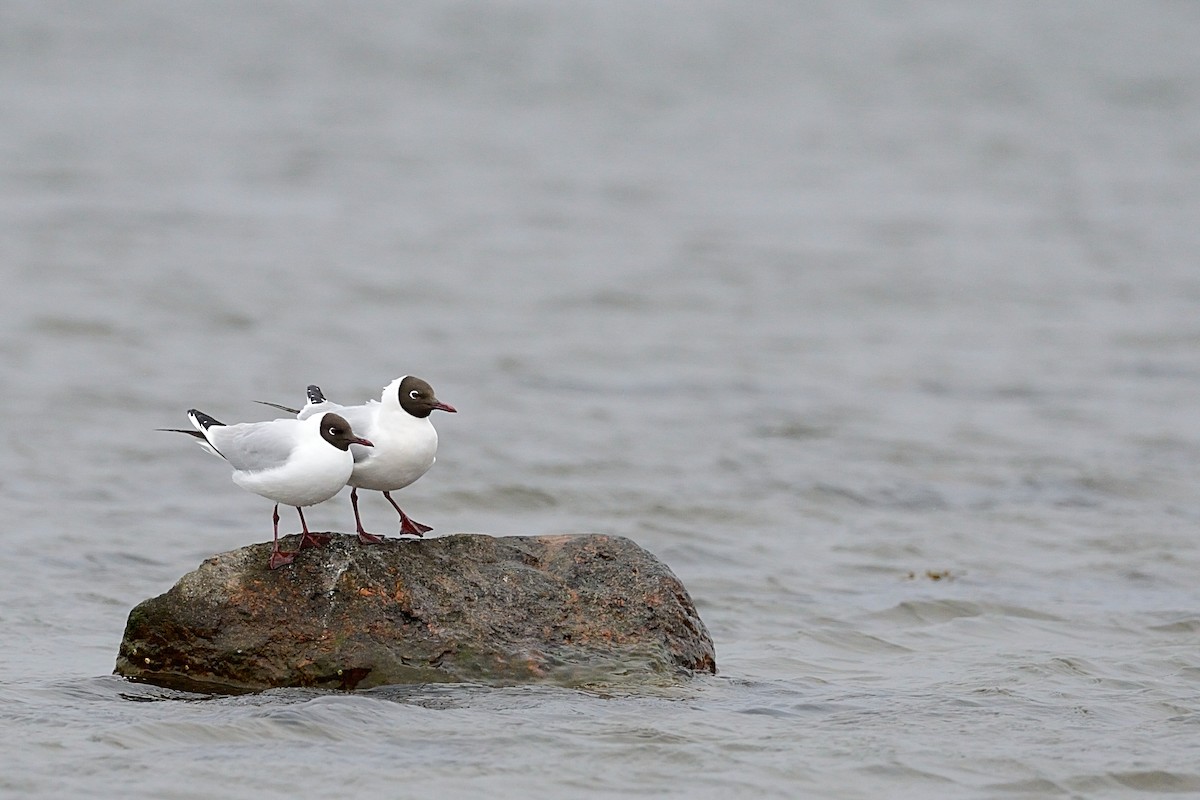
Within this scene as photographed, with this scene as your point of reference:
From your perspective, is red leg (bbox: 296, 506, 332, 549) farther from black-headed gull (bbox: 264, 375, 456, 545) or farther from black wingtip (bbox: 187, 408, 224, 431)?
black wingtip (bbox: 187, 408, 224, 431)

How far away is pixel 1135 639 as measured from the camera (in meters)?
9.02

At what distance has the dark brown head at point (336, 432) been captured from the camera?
20.5ft

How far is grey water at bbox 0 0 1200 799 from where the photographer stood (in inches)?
260

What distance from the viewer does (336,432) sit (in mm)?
6266

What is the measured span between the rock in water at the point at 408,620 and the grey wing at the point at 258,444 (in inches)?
19.0

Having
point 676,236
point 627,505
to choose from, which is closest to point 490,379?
point 627,505

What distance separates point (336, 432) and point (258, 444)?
0.36 metres

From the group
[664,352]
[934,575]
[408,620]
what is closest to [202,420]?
[408,620]

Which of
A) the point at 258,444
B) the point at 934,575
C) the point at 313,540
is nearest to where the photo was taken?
the point at 258,444

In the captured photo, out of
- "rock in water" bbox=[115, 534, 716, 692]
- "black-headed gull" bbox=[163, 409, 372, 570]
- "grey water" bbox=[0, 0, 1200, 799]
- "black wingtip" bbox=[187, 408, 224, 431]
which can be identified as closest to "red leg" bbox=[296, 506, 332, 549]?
"rock in water" bbox=[115, 534, 716, 692]

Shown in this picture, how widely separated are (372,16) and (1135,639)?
27.4 metres

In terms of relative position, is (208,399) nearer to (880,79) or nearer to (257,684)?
(257,684)

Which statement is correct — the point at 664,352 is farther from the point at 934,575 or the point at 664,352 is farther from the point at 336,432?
the point at 336,432

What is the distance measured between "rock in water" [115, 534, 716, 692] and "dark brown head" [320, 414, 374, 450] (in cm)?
66
